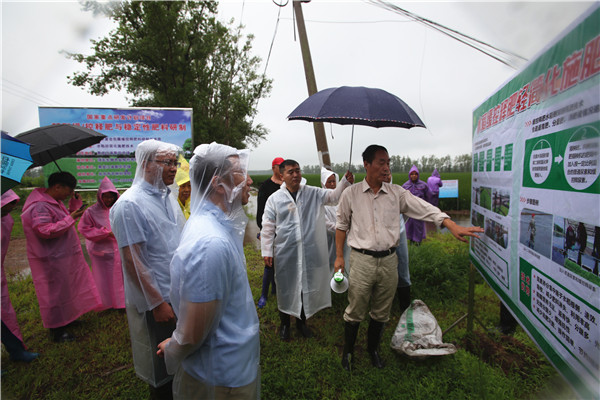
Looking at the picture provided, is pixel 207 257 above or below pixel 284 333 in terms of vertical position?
above

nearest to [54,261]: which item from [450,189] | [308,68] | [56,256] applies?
[56,256]

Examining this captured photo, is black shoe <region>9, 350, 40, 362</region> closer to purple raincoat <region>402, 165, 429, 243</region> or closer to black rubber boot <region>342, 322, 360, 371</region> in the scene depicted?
black rubber boot <region>342, 322, 360, 371</region>

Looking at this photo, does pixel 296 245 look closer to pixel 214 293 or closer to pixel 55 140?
pixel 214 293

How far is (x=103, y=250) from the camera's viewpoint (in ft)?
11.8

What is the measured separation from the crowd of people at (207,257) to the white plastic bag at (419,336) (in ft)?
0.76

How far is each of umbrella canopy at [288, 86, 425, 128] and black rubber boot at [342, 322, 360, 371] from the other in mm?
1737

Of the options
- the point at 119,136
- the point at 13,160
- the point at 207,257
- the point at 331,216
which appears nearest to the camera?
the point at 207,257

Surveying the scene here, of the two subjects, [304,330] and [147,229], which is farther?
[304,330]

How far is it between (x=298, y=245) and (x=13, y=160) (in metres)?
2.34

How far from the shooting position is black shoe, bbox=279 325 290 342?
10.4 ft

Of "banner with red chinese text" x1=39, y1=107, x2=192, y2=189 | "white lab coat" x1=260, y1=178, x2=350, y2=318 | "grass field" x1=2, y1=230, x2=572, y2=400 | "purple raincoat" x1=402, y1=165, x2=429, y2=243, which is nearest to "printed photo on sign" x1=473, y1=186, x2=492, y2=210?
"grass field" x1=2, y1=230, x2=572, y2=400

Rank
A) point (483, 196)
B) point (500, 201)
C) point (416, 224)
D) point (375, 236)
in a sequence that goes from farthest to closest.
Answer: point (416, 224) < point (375, 236) < point (483, 196) < point (500, 201)

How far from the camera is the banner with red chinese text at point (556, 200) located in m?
1.12

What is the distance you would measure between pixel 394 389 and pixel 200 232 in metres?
2.14
